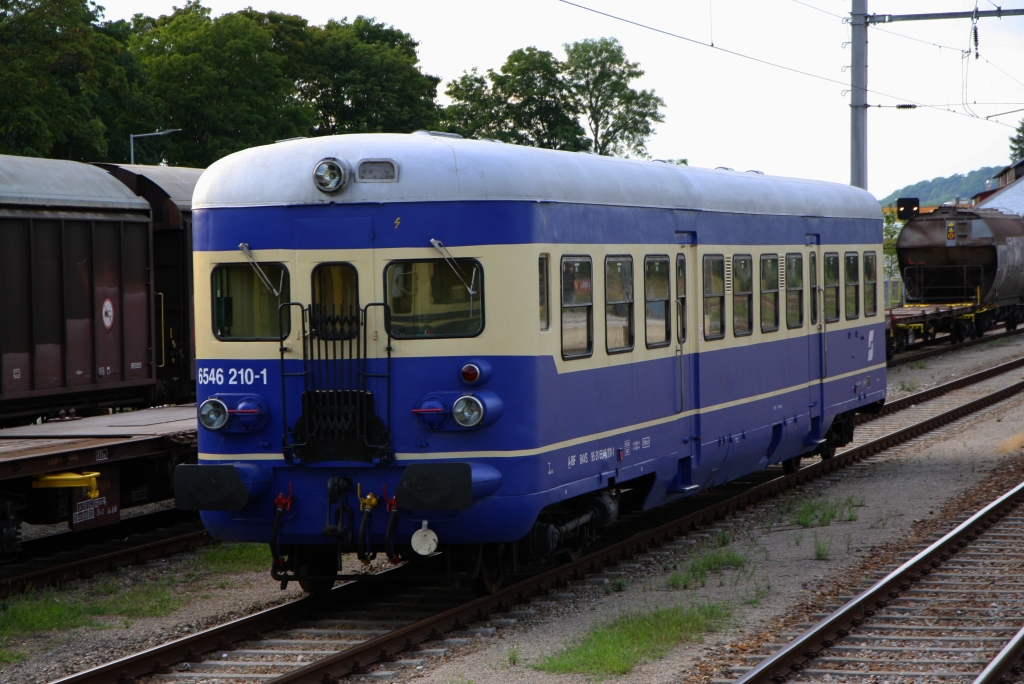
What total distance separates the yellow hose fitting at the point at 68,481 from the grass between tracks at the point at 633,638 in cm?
440

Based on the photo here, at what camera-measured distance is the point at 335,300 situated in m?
8.66

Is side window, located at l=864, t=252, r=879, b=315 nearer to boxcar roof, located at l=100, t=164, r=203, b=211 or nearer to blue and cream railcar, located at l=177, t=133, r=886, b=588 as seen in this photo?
blue and cream railcar, located at l=177, t=133, r=886, b=588

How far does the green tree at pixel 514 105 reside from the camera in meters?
74.8

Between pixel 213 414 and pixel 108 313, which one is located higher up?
pixel 108 313

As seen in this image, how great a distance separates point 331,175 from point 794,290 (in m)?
6.50

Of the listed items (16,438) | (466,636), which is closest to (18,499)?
(16,438)

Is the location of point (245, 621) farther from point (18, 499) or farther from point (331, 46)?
point (331, 46)

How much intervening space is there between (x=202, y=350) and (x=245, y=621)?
1.84 metres

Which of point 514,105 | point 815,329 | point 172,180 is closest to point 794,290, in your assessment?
point 815,329

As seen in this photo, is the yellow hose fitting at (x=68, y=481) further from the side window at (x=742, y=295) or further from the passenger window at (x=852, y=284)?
the passenger window at (x=852, y=284)

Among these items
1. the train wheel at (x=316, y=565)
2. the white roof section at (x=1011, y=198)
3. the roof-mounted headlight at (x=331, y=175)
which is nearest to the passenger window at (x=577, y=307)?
the roof-mounted headlight at (x=331, y=175)

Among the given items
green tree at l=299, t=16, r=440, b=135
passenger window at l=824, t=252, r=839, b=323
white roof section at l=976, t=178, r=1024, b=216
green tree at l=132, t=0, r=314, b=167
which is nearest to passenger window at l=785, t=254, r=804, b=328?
passenger window at l=824, t=252, r=839, b=323

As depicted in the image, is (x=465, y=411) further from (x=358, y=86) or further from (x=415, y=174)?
(x=358, y=86)

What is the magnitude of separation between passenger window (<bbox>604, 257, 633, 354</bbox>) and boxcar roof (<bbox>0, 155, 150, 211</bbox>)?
6.14 m
